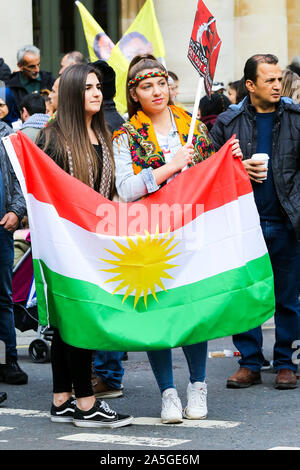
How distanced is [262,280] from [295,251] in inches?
43.0

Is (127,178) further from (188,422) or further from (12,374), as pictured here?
(12,374)

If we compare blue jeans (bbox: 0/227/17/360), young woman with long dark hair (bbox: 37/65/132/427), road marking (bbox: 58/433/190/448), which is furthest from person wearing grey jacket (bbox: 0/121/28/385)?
road marking (bbox: 58/433/190/448)

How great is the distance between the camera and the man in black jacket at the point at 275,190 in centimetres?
729

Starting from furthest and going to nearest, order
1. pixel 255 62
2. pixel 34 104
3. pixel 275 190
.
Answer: pixel 34 104, pixel 255 62, pixel 275 190

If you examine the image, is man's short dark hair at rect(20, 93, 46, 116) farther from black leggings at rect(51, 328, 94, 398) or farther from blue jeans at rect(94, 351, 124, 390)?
black leggings at rect(51, 328, 94, 398)

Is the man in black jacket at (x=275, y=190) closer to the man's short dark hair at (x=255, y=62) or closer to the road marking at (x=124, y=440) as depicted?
the man's short dark hair at (x=255, y=62)

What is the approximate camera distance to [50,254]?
20.5ft

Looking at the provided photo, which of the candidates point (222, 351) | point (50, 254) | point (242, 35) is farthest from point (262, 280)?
point (242, 35)

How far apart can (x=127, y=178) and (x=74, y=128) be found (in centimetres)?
42

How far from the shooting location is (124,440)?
5.86 metres

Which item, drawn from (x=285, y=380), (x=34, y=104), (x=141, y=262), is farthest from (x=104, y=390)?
(x=34, y=104)

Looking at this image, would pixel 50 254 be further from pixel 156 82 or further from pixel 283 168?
pixel 283 168

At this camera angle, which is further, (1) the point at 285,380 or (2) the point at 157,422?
(1) the point at 285,380

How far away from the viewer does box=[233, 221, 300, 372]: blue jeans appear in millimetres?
7434
